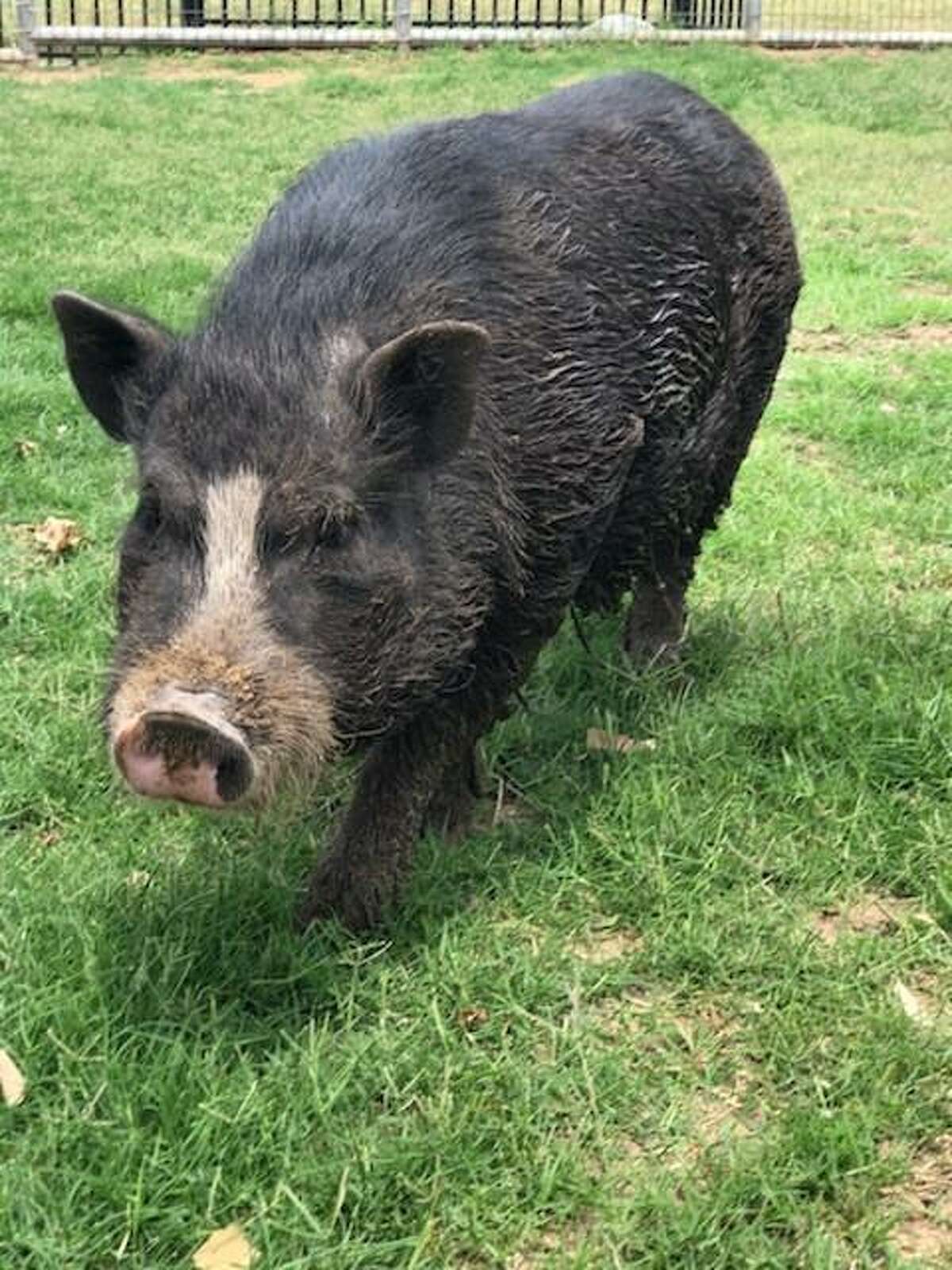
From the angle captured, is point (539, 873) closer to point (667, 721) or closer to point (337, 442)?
point (667, 721)

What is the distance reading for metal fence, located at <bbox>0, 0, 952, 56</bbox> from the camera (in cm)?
1736

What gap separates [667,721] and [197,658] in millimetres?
1833

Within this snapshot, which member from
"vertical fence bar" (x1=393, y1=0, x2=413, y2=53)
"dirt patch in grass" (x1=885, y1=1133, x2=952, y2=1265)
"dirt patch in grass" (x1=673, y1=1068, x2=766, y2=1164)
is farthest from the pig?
"vertical fence bar" (x1=393, y1=0, x2=413, y2=53)

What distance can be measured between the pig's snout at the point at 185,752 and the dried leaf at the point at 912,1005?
1.32 m

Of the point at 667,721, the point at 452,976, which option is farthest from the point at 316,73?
the point at 452,976

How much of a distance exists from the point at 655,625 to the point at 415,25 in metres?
15.7

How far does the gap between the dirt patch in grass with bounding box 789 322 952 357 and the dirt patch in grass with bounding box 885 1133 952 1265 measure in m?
5.49

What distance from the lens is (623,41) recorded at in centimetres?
1742

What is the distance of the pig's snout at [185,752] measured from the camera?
2500 millimetres

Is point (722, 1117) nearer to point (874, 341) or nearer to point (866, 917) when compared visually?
point (866, 917)

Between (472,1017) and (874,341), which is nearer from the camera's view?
(472,1017)

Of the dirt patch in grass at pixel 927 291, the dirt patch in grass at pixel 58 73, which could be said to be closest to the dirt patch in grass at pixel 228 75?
the dirt patch in grass at pixel 58 73

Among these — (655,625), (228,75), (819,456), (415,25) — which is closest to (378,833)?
(655,625)

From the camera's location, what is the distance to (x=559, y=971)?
319cm
